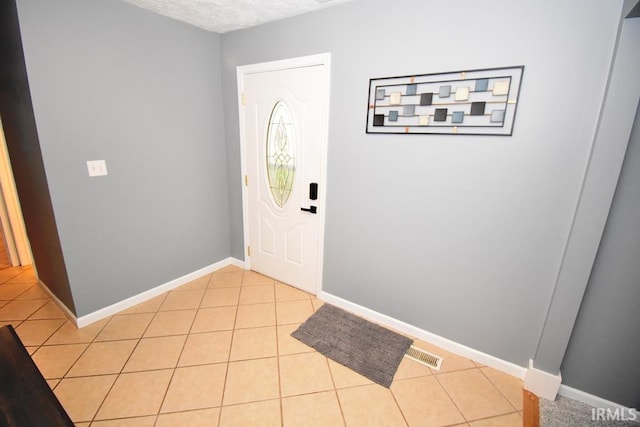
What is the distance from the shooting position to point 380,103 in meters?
1.97

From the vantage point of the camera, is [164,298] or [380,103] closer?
[380,103]

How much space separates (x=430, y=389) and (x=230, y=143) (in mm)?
2802

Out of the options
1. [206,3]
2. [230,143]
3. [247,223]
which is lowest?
[247,223]

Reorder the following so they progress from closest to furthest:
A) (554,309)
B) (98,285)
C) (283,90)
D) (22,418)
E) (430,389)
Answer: (22,418) → (554,309) → (430,389) → (98,285) → (283,90)

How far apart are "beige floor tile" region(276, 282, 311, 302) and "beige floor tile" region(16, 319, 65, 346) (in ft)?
5.81

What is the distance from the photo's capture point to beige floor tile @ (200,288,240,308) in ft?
8.38

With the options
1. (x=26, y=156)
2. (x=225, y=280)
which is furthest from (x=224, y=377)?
(x=26, y=156)

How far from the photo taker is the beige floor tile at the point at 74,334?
2.03 metres

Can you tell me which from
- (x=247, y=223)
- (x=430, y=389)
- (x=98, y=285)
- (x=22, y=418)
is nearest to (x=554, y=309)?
(x=430, y=389)

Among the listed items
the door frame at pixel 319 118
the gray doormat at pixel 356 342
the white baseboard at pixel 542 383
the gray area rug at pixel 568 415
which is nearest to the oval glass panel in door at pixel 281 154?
the door frame at pixel 319 118

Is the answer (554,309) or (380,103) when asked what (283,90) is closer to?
(380,103)

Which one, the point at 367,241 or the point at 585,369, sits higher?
the point at 367,241

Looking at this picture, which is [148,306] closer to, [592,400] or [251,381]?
[251,381]

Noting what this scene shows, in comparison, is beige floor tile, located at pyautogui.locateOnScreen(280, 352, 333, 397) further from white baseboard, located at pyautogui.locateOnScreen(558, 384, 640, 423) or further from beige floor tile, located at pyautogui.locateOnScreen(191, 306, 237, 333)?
white baseboard, located at pyautogui.locateOnScreen(558, 384, 640, 423)
